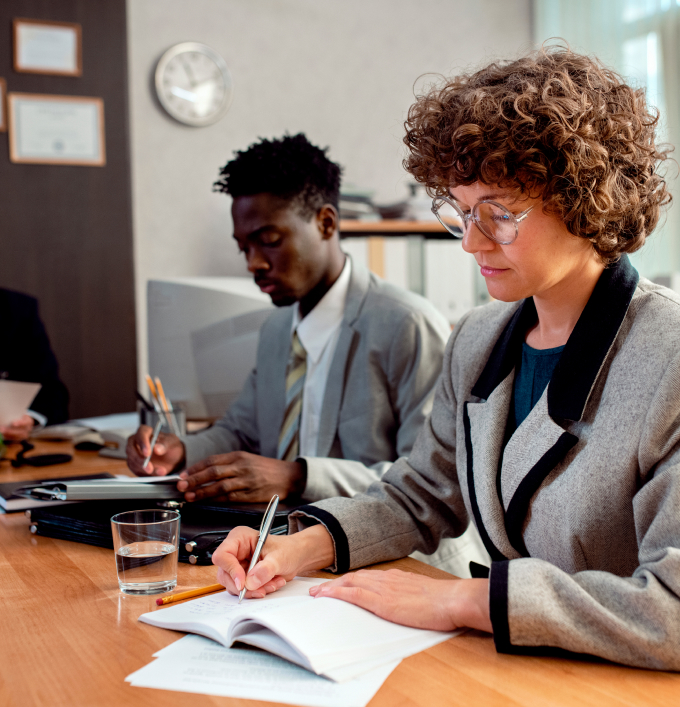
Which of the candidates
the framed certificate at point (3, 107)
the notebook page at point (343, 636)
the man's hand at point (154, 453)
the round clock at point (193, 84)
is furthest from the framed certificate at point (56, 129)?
the notebook page at point (343, 636)

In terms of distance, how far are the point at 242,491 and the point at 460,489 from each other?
36 centimetres

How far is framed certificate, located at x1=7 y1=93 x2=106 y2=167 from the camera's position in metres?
3.07

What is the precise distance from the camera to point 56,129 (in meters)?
3.10

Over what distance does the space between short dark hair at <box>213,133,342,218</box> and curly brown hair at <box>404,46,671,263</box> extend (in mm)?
827

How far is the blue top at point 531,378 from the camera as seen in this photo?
1042 millimetres

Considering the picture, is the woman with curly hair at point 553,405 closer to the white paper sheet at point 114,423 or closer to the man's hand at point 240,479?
the man's hand at point 240,479

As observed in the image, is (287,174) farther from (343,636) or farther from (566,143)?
(343,636)

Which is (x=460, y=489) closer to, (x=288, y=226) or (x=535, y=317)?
(x=535, y=317)

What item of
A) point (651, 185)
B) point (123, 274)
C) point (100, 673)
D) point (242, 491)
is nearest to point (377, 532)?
point (242, 491)

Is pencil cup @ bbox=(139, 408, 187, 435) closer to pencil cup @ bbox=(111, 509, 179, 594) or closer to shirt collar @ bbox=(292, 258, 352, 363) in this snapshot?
shirt collar @ bbox=(292, 258, 352, 363)

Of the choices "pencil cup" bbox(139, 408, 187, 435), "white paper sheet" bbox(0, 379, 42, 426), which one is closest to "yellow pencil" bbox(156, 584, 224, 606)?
"pencil cup" bbox(139, 408, 187, 435)

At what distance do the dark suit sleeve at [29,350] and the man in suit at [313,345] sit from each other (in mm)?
1106

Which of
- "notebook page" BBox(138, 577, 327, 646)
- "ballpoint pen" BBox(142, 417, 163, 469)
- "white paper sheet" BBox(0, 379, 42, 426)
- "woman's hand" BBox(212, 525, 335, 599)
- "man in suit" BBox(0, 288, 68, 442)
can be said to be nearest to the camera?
"notebook page" BBox(138, 577, 327, 646)

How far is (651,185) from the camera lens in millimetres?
982
